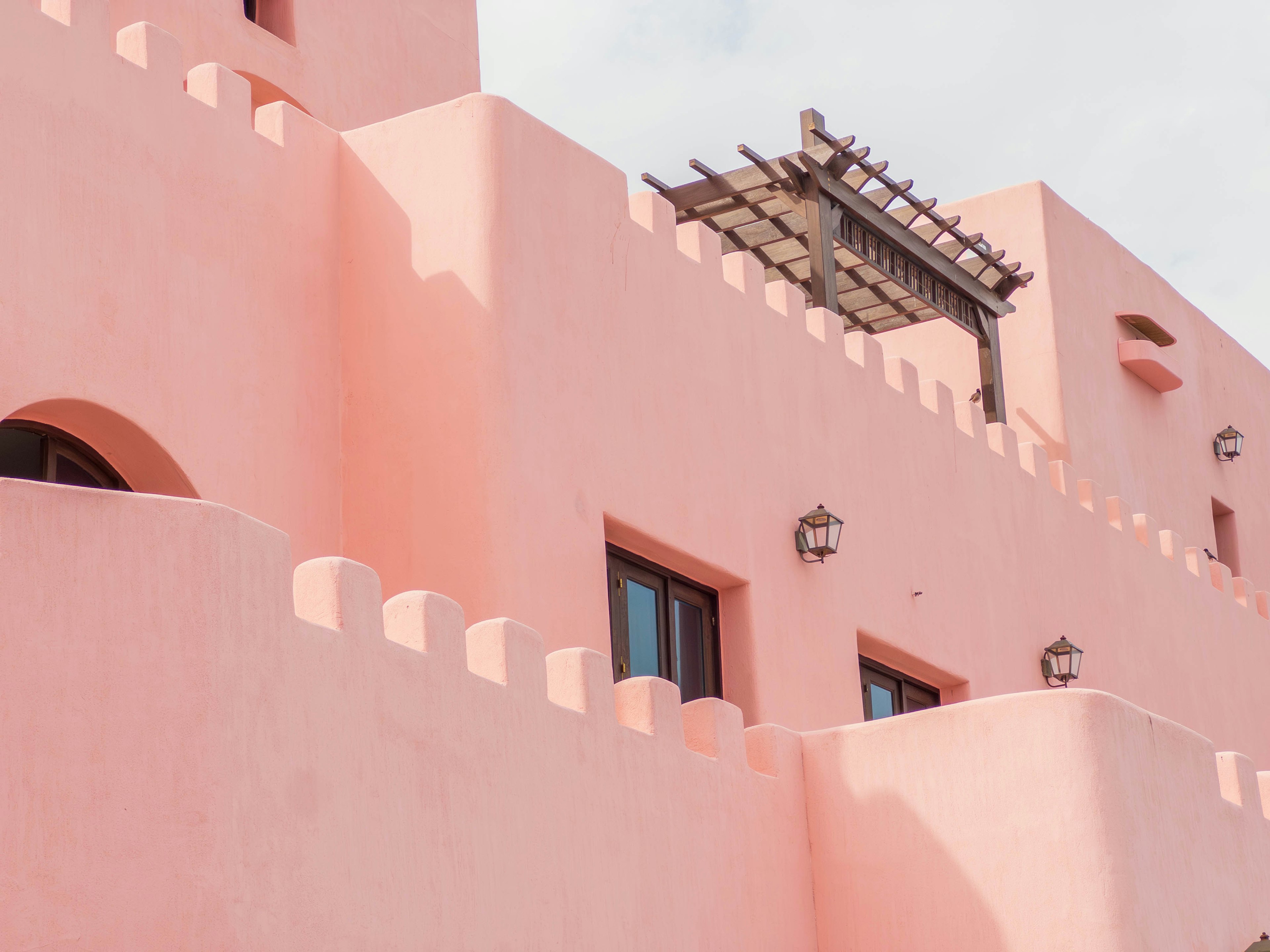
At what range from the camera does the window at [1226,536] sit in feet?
63.9

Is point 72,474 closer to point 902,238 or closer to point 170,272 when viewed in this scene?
point 170,272

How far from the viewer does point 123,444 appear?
7.98m

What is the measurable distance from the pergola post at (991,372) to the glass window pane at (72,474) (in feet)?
29.0

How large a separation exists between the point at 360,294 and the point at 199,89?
1277 millimetres

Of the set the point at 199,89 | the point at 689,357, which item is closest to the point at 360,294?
the point at 199,89

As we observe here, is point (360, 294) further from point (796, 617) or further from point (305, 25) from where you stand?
point (305, 25)

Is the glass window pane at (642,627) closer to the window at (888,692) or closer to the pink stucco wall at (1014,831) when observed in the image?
the pink stucco wall at (1014,831)

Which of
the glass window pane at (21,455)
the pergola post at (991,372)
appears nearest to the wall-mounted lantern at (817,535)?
the glass window pane at (21,455)

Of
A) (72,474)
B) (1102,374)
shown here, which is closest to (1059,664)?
(1102,374)

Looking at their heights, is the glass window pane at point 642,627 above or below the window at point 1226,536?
below

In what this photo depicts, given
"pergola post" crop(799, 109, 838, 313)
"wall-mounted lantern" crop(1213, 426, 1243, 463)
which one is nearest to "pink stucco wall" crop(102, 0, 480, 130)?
"pergola post" crop(799, 109, 838, 313)

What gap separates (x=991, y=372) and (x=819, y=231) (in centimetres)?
291

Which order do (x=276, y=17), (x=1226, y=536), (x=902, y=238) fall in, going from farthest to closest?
(x=1226, y=536)
(x=902, y=238)
(x=276, y=17)

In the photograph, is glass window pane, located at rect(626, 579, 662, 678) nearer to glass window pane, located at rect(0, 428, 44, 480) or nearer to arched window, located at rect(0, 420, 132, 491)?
arched window, located at rect(0, 420, 132, 491)
